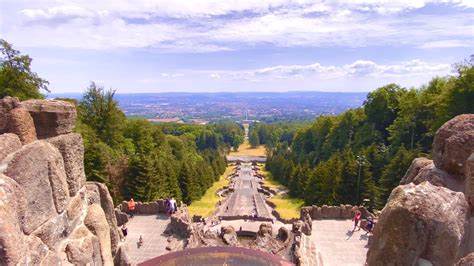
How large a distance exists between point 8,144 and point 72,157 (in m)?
1.71

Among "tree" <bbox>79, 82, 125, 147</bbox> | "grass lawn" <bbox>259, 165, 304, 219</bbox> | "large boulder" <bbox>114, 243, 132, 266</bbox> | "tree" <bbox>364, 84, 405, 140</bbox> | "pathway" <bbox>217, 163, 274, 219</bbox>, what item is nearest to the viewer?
"large boulder" <bbox>114, 243, 132, 266</bbox>

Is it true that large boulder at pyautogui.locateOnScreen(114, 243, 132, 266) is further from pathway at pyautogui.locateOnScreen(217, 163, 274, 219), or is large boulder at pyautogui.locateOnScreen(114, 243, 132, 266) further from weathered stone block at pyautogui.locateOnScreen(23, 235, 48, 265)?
pathway at pyautogui.locateOnScreen(217, 163, 274, 219)

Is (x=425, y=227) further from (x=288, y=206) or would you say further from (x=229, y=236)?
(x=288, y=206)

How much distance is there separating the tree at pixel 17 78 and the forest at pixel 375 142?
1064 inches

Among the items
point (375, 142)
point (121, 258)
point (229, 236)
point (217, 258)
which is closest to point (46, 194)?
point (121, 258)

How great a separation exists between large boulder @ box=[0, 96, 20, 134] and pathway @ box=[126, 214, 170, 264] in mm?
11457

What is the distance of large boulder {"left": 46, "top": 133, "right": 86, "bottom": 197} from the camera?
27.7 ft

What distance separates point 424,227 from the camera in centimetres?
543

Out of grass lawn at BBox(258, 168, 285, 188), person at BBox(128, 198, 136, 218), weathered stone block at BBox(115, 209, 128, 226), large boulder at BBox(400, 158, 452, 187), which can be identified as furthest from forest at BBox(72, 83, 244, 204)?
large boulder at BBox(400, 158, 452, 187)

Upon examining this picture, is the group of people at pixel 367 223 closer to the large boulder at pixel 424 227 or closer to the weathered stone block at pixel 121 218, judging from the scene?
the weathered stone block at pixel 121 218

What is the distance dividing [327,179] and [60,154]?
28.6 metres

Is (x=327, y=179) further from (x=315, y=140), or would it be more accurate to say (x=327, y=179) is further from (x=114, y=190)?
(x=315, y=140)

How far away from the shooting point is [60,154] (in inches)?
326

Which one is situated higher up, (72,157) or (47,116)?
(47,116)
